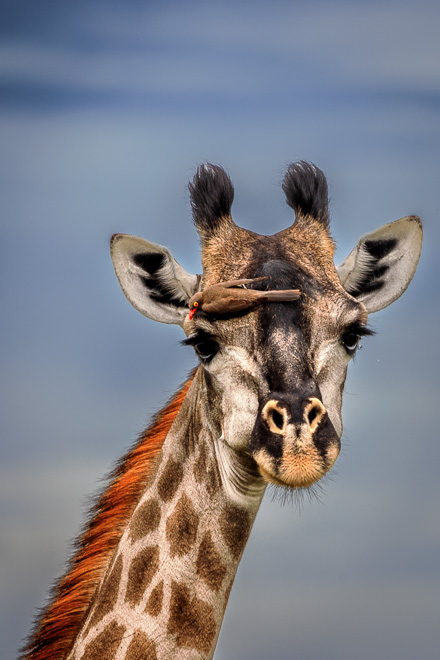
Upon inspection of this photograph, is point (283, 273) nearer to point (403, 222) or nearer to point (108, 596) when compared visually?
point (403, 222)

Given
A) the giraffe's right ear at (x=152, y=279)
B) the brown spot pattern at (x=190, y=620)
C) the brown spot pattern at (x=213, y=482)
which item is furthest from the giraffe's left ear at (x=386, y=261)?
the brown spot pattern at (x=190, y=620)

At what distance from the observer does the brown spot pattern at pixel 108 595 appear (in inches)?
394

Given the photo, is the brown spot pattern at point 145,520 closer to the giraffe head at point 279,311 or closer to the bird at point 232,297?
the giraffe head at point 279,311

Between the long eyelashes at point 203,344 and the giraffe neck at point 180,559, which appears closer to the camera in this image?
the giraffe neck at point 180,559

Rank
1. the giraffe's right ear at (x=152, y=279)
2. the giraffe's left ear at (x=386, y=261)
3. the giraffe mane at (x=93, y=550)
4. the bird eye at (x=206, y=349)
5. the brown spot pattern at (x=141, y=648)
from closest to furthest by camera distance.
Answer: the brown spot pattern at (x=141, y=648)
the bird eye at (x=206, y=349)
the giraffe mane at (x=93, y=550)
the giraffe's right ear at (x=152, y=279)
the giraffe's left ear at (x=386, y=261)

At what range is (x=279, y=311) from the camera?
31.9 feet

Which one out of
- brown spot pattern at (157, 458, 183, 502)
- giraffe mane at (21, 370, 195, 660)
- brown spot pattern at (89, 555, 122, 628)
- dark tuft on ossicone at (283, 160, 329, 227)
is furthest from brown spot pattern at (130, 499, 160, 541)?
dark tuft on ossicone at (283, 160, 329, 227)

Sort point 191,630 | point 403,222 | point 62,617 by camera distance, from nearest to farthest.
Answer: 1. point 191,630
2. point 62,617
3. point 403,222

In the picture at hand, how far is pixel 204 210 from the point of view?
469 inches

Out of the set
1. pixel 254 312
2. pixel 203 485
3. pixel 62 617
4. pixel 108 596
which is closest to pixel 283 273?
pixel 254 312

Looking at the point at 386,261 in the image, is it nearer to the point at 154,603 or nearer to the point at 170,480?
the point at 170,480

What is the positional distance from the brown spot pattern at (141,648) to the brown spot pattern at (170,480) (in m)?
1.43

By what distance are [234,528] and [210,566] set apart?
466mm

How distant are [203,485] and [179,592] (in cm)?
112
